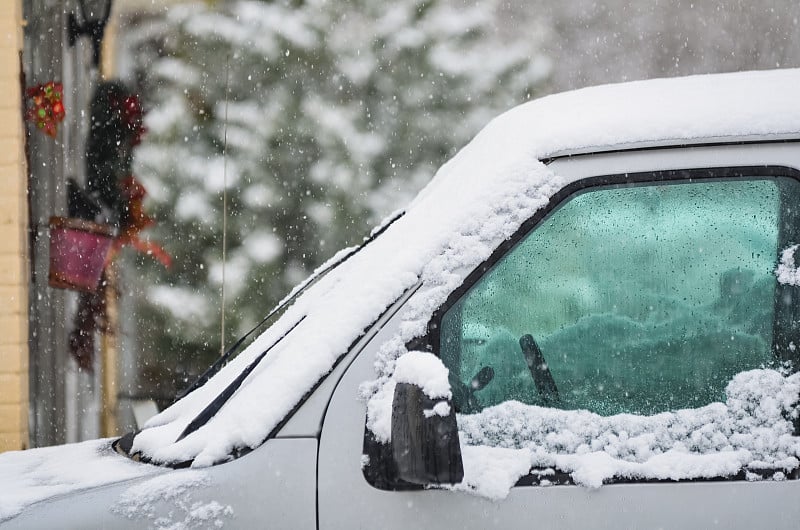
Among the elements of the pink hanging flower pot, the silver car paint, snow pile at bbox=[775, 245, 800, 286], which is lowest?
the silver car paint

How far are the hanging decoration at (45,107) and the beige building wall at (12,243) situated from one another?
0.32ft

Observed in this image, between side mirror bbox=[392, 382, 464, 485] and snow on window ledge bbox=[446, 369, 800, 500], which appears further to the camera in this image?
snow on window ledge bbox=[446, 369, 800, 500]

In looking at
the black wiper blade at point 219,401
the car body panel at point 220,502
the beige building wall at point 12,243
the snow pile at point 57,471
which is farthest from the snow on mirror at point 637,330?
the beige building wall at point 12,243

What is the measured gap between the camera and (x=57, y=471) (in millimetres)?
1760

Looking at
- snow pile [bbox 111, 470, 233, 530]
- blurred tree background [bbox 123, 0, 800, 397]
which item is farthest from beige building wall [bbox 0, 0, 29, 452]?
snow pile [bbox 111, 470, 233, 530]

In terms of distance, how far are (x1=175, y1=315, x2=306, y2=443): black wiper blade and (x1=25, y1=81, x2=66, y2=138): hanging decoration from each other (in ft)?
17.8

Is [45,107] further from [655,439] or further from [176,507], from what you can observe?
[655,439]

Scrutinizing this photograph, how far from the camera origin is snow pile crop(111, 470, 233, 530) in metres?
1.51

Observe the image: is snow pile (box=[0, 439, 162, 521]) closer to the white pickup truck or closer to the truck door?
the white pickup truck

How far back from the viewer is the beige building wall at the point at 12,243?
6148 millimetres

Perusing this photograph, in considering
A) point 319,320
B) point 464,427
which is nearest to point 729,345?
point 464,427

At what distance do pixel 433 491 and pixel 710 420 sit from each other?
2.02 ft

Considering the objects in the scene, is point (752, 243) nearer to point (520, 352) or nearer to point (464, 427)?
point (520, 352)

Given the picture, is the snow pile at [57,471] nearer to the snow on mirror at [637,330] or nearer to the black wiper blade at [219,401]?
the black wiper blade at [219,401]
